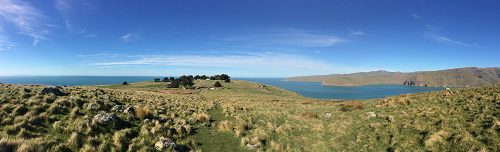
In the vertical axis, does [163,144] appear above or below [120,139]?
below

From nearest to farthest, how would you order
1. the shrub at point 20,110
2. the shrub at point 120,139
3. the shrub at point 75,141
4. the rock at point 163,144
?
the shrub at point 75,141
the shrub at point 120,139
the rock at point 163,144
the shrub at point 20,110

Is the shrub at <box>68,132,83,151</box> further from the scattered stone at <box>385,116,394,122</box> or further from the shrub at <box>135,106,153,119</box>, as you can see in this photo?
the scattered stone at <box>385,116,394,122</box>

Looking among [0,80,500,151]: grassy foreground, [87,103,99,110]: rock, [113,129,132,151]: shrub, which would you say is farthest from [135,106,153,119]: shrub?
[113,129,132,151]: shrub

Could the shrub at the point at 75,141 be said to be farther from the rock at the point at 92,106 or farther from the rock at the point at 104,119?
the rock at the point at 92,106

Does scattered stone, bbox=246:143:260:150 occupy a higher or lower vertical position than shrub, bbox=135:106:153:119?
lower

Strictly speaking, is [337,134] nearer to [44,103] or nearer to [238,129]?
[238,129]

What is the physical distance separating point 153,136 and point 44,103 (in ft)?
27.3

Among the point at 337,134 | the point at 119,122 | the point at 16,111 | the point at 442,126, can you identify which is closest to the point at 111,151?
the point at 119,122

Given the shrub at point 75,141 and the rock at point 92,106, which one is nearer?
the shrub at point 75,141

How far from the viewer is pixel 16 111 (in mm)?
15133

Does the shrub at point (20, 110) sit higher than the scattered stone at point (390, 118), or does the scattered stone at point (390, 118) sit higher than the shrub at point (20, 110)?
the shrub at point (20, 110)

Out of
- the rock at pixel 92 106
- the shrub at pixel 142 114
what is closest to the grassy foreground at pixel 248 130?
the shrub at pixel 142 114

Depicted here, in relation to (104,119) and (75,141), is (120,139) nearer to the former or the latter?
(75,141)

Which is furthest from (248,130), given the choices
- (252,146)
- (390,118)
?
(390,118)
